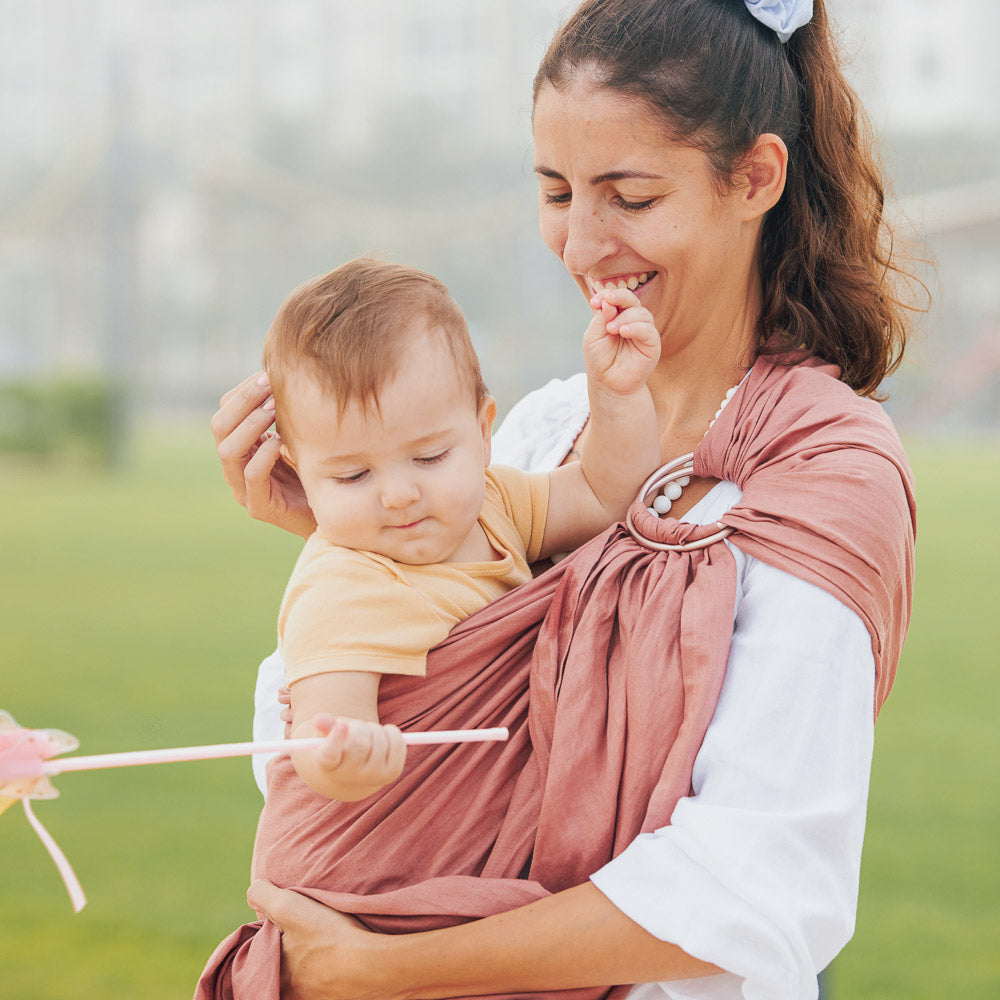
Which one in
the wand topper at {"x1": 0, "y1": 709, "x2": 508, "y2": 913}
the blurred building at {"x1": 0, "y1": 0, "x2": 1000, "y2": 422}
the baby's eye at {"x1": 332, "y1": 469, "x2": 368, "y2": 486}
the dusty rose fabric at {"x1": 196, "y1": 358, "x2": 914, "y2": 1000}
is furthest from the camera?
the blurred building at {"x1": 0, "y1": 0, "x2": 1000, "y2": 422}

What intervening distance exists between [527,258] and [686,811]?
21.3 metres

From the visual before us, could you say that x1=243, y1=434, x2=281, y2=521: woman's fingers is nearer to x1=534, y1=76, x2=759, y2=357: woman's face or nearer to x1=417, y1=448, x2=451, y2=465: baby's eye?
x1=417, y1=448, x2=451, y2=465: baby's eye

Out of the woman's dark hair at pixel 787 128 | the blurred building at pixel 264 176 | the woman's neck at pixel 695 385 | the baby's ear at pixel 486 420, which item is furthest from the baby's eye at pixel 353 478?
the blurred building at pixel 264 176

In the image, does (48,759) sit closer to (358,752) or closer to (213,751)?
(213,751)

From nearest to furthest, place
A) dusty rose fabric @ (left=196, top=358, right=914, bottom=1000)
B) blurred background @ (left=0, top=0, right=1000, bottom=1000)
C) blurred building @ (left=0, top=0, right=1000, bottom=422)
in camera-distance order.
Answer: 1. dusty rose fabric @ (left=196, top=358, right=914, bottom=1000)
2. blurred background @ (left=0, top=0, right=1000, bottom=1000)
3. blurred building @ (left=0, top=0, right=1000, bottom=422)

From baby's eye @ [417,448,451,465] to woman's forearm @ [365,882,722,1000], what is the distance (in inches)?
21.4

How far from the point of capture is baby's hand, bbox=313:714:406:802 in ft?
4.71

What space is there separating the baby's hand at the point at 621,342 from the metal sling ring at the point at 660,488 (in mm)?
117

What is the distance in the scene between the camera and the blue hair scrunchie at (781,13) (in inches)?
70.8

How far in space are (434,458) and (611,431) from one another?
28 cm

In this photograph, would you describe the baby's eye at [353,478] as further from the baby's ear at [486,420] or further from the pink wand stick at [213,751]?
the pink wand stick at [213,751]

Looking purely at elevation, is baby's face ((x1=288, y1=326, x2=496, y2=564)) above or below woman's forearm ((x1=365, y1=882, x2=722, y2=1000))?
above

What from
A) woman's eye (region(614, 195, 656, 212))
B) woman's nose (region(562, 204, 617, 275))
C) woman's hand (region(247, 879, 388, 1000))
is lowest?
woman's hand (region(247, 879, 388, 1000))

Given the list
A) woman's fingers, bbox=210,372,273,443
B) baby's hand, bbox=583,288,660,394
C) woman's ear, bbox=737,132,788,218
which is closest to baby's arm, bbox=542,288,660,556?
baby's hand, bbox=583,288,660,394
